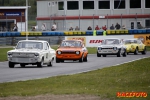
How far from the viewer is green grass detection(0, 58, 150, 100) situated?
1549 cm

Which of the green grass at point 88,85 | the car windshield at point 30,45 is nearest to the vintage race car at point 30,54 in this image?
the car windshield at point 30,45

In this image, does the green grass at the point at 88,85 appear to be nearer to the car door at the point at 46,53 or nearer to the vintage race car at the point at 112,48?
the car door at the point at 46,53

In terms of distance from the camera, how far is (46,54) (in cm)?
2875

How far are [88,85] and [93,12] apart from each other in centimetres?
5600

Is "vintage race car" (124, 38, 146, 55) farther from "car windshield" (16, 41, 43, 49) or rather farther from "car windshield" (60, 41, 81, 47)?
"car windshield" (16, 41, 43, 49)

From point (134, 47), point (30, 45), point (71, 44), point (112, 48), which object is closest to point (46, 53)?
point (30, 45)

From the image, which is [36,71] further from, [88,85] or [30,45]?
[88,85]

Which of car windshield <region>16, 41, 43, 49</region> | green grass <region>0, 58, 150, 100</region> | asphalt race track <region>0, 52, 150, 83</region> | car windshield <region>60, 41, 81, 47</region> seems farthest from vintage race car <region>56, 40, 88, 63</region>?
green grass <region>0, 58, 150, 100</region>

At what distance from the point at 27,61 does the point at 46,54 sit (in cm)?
143

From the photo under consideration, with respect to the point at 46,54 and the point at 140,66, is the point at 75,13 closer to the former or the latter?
the point at 46,54

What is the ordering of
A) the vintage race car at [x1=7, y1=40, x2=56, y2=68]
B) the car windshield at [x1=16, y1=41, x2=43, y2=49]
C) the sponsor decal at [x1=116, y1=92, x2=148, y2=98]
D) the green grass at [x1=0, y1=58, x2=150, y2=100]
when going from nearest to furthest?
1. the sponsor decal at [x1=116, y1=92, x2=148, y2=98]
2. the green grass at [x1=0, y1=58, x2=150, y2=100]
3. the vintage race car at [x1=7, y1=40, x2=56, y2=68]
4. the car windshield at [x1=16, y1=41, x2=43, y2=49]

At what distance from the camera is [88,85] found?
1770 centimetres

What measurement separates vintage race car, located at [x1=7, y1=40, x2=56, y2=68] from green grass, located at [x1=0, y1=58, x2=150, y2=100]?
670 centimetres

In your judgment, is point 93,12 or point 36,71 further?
point 93,12
